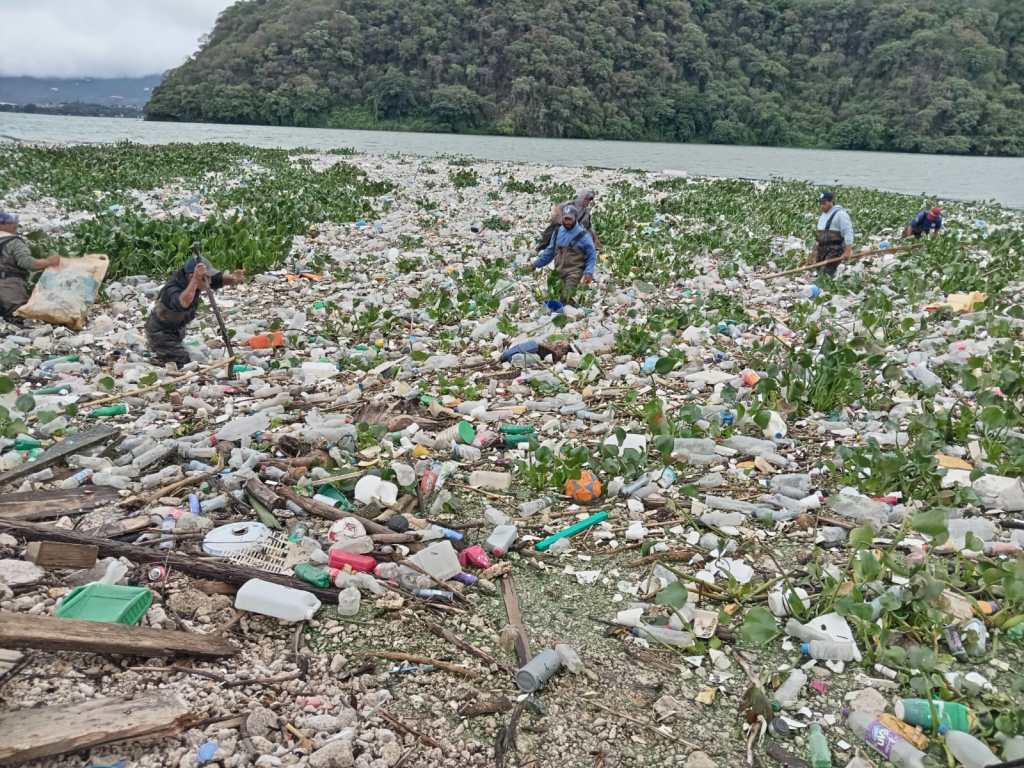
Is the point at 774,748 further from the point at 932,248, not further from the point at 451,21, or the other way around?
the point at 451,21

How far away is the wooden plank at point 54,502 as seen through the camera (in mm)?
3709

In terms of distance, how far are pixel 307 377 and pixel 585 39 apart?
305ft

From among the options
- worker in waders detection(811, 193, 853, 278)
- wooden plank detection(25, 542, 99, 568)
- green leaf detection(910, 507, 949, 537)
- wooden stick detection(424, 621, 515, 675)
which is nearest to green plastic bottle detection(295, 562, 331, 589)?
wooden stick detection(424, 621, 515, 675)

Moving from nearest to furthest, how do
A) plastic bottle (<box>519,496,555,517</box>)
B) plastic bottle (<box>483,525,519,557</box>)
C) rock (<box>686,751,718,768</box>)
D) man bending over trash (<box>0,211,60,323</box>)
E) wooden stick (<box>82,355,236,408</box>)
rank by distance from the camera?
rock (<box>686,751,718,768</box>) < plastic bottle (<box>483,525,519,557</box>) < plastic bottle (<box>519,496,555,517</box>) < wooden stick (<box>82,355,236,408</box>) < man bending over trash (<box>0,211,60,323</box>)

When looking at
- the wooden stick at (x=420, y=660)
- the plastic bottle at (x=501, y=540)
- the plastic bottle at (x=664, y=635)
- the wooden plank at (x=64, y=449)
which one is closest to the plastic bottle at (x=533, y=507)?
the plastic bottle at (x=501, y=540)

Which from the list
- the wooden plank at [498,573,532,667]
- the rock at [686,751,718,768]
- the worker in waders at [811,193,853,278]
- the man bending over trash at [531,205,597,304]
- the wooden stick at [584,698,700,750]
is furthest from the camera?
the worker in waders at [811,193,853,278]

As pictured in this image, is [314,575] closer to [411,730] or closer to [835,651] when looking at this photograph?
[411,730]

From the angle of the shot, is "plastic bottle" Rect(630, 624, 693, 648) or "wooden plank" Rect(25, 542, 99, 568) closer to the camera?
"plastic bottle" Rect(630, 624, 693, 648)

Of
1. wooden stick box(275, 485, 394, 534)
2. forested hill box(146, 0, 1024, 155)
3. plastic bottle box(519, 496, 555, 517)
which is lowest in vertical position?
plastic bottle box(519, 496, 555, 517)

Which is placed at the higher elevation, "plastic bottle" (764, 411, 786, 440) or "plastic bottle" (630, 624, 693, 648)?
"plastic bottle" (764, 411, 786, 440)

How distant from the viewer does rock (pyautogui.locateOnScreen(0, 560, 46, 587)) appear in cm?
306

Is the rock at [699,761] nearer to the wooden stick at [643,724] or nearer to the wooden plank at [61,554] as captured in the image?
the wooden stick at [643,724]

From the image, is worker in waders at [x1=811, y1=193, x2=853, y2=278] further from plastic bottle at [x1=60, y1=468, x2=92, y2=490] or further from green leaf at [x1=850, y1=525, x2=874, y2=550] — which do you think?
plastic bottle at [x1=60, y1=468, x2=92, y2=490]

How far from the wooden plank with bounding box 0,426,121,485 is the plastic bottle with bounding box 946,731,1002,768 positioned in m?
4.67
